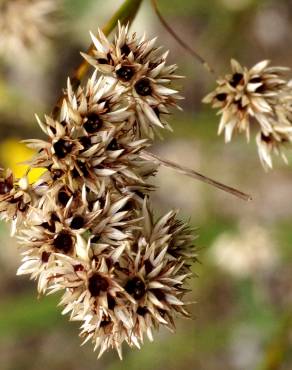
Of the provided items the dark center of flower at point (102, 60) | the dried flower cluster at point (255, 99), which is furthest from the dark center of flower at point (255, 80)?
the dark center of flower at point (102, 60)

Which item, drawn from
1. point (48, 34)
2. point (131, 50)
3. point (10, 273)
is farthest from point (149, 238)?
point (10, 273)

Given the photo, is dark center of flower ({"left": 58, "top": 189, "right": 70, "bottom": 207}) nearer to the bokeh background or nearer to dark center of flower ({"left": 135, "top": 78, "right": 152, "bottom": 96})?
dark center of flower ({"left": 135, "top": 78, "right": 152, "bottom": 96})

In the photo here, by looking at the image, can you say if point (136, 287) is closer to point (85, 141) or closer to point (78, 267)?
point (78, 267)

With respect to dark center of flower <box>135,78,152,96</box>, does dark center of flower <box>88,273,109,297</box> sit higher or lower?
lower

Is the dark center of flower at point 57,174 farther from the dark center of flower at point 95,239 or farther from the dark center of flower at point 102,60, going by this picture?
the dark center of flower at point 102,60

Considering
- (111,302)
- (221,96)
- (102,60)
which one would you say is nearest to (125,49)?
(102,60)

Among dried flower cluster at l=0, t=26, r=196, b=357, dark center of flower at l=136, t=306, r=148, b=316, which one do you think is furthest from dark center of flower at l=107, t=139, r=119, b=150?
dark center of flower at l=136, t=306, r=148, b=316
